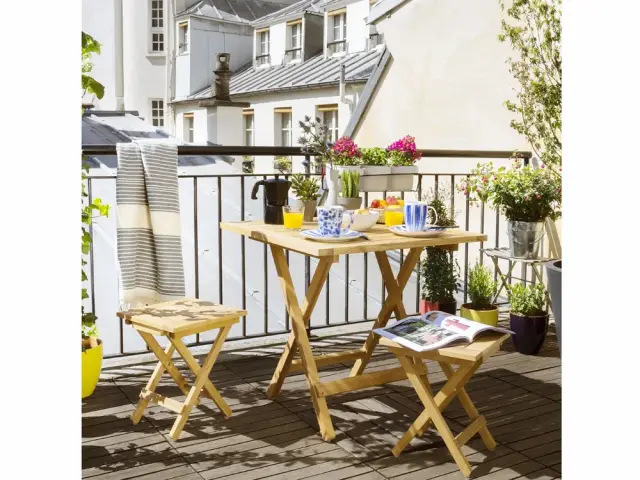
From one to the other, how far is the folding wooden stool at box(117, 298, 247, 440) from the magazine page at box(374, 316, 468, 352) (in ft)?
2.12

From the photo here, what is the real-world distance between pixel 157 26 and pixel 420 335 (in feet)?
61.2

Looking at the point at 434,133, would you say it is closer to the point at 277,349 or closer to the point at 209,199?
the point at 209,199

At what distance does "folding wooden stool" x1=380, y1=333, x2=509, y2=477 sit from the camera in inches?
95.6

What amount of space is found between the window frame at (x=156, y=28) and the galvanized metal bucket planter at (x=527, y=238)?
16803mm

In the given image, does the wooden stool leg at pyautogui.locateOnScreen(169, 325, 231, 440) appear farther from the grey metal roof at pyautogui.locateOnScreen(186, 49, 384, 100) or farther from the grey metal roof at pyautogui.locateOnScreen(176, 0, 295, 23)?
the grey metal roof at pyautogui.locateOnScreen(176, 0, 295, 23)

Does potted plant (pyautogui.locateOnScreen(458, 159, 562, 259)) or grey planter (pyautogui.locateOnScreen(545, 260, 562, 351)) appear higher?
potted plant (pyautogui.locateOnScreen(458, 159, 562, 259))

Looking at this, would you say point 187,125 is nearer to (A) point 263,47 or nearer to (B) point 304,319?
(A) point 263,47

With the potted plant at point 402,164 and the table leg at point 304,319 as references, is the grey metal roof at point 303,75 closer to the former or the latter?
the potted plant at point 402,164

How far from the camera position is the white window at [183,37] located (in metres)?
18.3

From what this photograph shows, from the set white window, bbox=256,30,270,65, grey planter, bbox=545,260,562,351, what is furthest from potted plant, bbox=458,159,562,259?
white window, bbox=256,30,270,65

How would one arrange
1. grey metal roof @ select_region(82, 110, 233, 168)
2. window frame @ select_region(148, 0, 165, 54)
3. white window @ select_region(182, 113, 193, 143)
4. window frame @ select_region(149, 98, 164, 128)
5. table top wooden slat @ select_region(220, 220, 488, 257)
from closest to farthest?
table top wooden slat @ select_region(220, 220, 488, 257) → grey metal roof @ select_region(82, 110, 233, 168) → white window @ select_region(182, 113, 193, 143) → window frame @ select_region(148, 0, 165, 54) → window frame @ select_region(149, 98, 164, 128)
